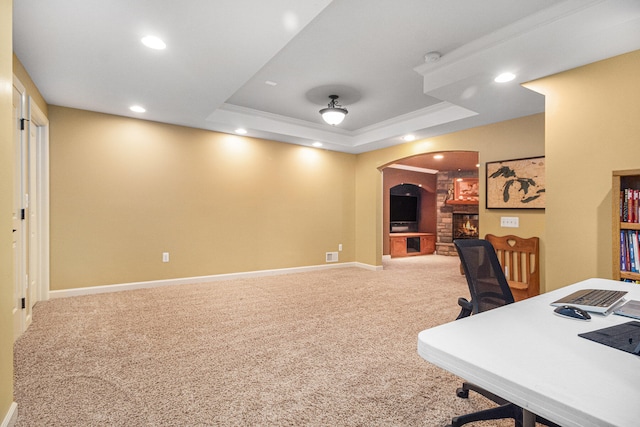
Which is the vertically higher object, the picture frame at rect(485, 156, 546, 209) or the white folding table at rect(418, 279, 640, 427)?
the picture frame at rect(485, 156, 546, 209)

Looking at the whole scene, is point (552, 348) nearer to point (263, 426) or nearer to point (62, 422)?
point (263, 426)

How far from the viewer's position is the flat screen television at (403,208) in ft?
30.7

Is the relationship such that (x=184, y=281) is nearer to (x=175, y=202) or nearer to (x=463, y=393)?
(x=175, y=202)

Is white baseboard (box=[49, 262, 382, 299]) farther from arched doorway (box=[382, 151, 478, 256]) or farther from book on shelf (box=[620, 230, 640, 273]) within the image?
book on shelf (box=[620, 230, 640, 273])

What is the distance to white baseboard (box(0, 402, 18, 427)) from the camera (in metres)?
1.58

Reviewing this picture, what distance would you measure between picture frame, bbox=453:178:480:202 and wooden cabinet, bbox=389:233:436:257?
1350mm

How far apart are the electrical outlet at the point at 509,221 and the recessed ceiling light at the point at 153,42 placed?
13.9 ft

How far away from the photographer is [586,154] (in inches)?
108

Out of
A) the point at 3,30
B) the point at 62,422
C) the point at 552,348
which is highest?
the point at 3,30

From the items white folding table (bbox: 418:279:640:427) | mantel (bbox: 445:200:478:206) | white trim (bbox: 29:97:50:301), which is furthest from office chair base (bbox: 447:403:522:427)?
mantel (bbox: 445:200:478:206)

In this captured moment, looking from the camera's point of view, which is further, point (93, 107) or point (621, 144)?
point (93, 107)

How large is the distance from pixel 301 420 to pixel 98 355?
1732 mm

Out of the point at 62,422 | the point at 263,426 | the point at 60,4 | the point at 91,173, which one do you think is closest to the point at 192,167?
the point at 91,173

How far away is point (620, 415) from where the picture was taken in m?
Result: 0.59
